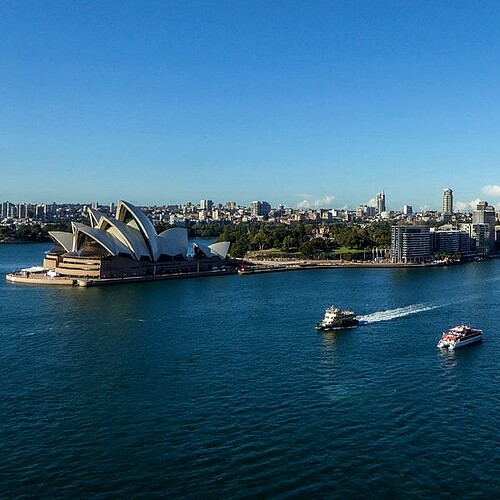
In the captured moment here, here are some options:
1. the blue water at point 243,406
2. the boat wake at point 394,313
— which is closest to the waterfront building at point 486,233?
the boat wake at point 394,313

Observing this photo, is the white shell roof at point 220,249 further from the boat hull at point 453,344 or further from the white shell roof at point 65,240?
the boat hull at point 453,344

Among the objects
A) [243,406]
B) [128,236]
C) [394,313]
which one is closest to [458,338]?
[394,313]

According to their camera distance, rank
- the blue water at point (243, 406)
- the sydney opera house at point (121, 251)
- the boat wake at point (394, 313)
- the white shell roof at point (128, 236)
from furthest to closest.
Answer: the white shell roof at point (128, 236)
the sydney opera house at point (121, 251)
the boat wake at point (394, 313)
the blue water at point (243, 406)

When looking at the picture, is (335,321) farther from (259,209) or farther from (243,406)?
(259,209)

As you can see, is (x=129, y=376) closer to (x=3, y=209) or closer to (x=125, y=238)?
(x=125, y=238)

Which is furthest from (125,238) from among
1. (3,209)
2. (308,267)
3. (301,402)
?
(3,209)

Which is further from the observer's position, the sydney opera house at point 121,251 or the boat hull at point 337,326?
the sydney opera house at point 121,251

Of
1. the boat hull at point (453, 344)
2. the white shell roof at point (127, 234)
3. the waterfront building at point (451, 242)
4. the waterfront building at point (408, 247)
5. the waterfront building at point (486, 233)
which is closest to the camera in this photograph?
the boat hull at point (453, 344)

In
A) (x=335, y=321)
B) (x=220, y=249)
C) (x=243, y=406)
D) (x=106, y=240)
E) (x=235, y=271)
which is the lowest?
(x=243, y=406)
